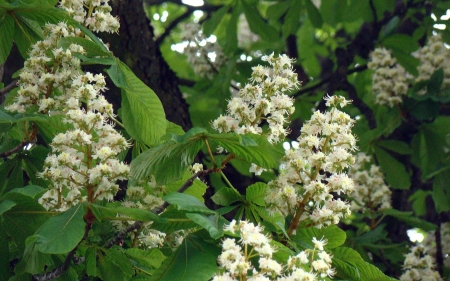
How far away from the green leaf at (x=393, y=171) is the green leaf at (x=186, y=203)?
2.28m

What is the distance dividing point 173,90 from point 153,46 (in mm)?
235

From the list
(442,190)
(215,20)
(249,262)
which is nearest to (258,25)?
(215,20)

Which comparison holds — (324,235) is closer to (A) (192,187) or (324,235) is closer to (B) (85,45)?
(A) (192,187)

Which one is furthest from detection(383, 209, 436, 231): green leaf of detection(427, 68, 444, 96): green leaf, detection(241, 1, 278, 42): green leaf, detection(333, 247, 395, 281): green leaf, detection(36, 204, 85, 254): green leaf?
detection(36, 204, 85, 254): green leaf

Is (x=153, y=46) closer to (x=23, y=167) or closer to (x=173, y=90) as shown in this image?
(x=173, y=90)

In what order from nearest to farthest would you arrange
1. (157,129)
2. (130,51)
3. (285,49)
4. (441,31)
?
(157,129), (130,51), (441,31), (285,49)

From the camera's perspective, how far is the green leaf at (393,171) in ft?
12.3

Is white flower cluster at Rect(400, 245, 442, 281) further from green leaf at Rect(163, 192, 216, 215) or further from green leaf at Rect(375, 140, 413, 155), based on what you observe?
green leaf at Rect(163, 192, 216, 215)

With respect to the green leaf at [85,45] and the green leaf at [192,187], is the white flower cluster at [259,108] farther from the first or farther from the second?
the green leaf at [85,45]

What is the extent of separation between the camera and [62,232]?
5.28 feet

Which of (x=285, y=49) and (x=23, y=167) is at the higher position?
(x=285, y=49)

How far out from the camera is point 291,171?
187 cm

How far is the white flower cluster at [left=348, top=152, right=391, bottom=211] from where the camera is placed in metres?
3.58

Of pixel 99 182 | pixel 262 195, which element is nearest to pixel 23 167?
pixel 99 182
